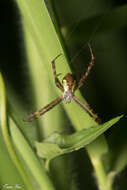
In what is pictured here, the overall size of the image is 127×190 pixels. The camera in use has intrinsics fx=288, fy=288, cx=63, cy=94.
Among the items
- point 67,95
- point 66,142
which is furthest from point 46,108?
point 66,142

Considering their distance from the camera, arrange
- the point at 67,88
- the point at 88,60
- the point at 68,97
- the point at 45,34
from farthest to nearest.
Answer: the point at 88,60, the point at 67,88, the point at 68,97, the point at 45,34

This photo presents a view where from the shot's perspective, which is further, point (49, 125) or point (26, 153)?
point (49, 125)

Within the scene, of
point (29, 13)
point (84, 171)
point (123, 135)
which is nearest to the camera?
point (29, 13)

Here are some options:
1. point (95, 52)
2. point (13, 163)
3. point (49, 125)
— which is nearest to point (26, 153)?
point (13, 163)

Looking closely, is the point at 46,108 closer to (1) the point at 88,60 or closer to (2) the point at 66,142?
(2) the point at 66,142

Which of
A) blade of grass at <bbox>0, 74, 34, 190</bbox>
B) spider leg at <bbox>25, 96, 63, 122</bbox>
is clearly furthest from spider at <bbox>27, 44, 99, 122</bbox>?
blade of grass at <bbox>0, 74, 34, 190</bbox>

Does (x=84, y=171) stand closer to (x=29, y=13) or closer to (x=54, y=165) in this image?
(x=54, y=165)
